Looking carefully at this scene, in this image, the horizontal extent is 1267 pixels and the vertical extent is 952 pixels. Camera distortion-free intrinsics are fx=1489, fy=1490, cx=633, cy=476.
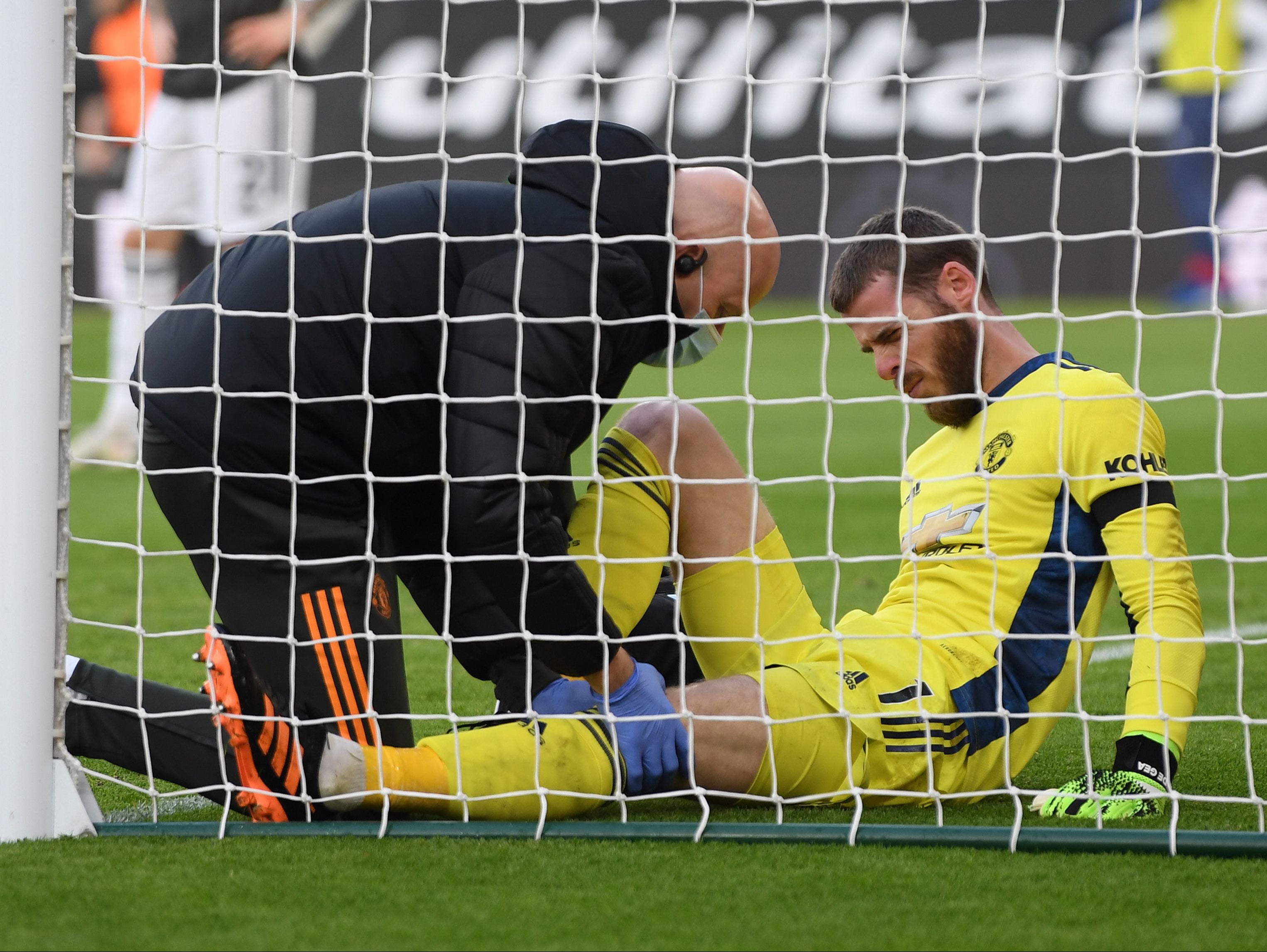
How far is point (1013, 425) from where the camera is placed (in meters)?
2.68

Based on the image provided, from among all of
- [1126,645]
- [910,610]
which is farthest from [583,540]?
[1126,645]

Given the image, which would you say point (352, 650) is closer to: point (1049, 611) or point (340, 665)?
point (340, 665)

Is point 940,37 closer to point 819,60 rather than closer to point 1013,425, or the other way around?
point 819,60

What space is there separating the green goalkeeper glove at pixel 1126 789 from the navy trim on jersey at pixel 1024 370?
26.8 inches

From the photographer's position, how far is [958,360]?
2.77 m

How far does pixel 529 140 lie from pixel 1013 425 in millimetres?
999

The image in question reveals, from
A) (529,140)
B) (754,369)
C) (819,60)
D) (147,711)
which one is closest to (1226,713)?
(529,140)

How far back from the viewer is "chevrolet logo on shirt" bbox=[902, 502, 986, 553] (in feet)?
8.88

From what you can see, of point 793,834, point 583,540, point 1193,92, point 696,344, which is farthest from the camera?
point 1193,92

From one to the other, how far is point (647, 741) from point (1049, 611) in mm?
759

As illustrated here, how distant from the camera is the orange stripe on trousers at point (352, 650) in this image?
8.38 ft

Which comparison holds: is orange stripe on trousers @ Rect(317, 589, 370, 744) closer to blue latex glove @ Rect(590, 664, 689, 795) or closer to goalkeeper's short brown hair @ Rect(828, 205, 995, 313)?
blue latex glove @ Rect(590, 664, 689, 795)

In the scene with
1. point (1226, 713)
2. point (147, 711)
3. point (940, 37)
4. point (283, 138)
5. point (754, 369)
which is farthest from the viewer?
point (940, 37)

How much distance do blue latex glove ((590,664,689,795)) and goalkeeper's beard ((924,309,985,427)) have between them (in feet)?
2.56
